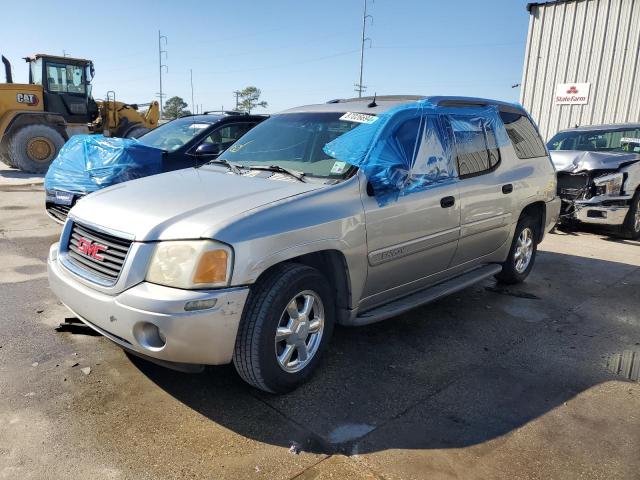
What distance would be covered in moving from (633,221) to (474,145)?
5.18 meters

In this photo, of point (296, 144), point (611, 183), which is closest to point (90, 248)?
point (296, 144)

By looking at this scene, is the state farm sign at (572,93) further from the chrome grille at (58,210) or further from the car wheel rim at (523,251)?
the chrome grille at (58,210)

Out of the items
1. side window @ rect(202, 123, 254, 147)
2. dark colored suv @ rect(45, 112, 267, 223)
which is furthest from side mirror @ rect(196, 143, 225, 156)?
side window @ rect(202, 123, 254, 147)

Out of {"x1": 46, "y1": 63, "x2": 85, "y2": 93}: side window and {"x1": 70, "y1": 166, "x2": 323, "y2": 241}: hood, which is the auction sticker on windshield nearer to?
{"x1": 70, "y1": 166, "x2": 323, "y2": 241}: hood

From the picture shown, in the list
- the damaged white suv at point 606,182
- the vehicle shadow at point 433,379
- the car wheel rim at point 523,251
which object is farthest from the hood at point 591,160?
the vehicle shadow at point 433,379

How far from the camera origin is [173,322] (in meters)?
2.56

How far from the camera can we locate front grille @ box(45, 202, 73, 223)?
20.3ft

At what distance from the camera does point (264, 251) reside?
2764mm

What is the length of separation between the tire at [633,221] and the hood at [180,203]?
676 cm

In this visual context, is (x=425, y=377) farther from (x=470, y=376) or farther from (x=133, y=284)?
(x=133, y=284)

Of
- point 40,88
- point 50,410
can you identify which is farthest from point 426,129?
point 40,88

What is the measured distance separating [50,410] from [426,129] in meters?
3.16

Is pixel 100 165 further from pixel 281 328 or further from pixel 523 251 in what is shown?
pixel 523 251

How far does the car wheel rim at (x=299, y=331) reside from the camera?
3.04 m
